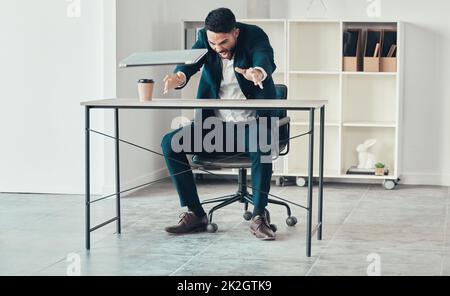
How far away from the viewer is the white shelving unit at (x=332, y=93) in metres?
6.47

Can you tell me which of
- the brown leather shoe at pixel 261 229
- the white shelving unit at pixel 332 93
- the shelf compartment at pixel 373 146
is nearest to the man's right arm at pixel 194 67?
the brown leather shoe at pixel 261 229

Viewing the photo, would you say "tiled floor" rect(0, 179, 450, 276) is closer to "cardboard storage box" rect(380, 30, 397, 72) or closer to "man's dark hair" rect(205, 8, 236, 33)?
"cardboard storage box" rect(380, 30, 397, 72)

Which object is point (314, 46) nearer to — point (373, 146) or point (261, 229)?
point (373, 146)

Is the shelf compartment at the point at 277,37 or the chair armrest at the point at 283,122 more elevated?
the shelf compartment at the point at 277,37

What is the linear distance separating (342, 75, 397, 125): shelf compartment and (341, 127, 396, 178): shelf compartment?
3.2 inches

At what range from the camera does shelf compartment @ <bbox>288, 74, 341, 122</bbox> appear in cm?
661

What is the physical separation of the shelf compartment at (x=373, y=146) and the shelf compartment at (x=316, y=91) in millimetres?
194

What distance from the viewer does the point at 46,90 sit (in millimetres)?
5949

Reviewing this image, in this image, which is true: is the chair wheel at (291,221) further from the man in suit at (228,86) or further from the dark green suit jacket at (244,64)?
the dark green suit jacket at (244,64)

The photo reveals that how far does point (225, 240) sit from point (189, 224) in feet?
0.88

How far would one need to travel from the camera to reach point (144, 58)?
4.37 m

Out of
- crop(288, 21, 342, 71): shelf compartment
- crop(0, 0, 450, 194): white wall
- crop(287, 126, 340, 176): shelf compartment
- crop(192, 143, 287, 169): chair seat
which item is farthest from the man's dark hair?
crop(287, 126, 340, 176): shelf compartment
